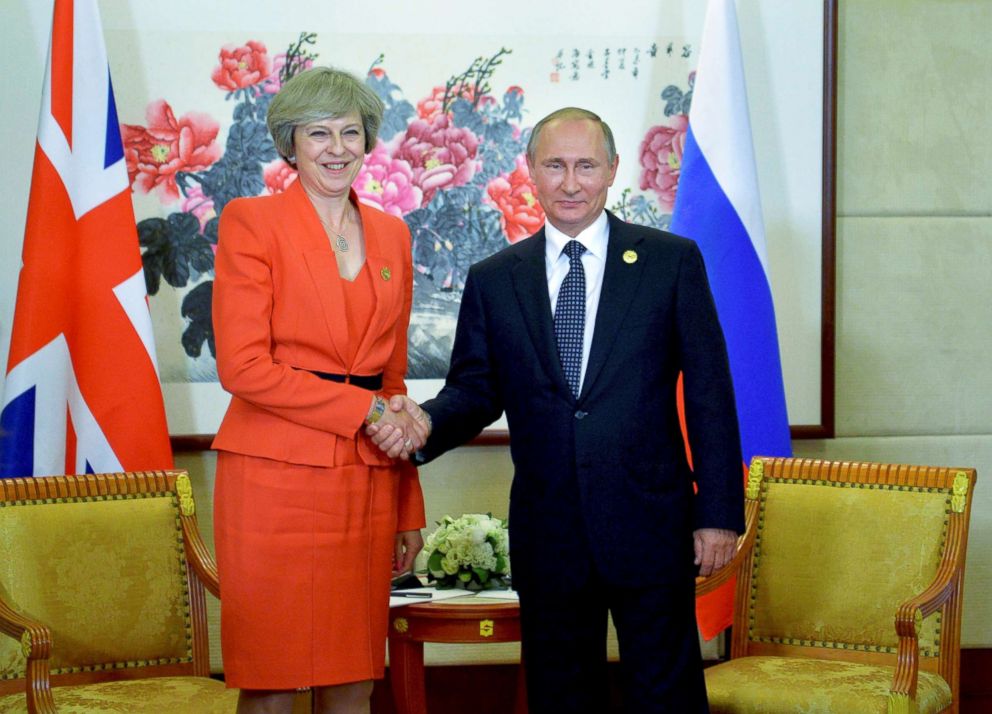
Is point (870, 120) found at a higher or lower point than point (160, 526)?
higher

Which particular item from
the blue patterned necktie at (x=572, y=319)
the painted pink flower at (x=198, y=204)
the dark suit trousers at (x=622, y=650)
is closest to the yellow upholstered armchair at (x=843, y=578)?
the dark suit trousers at (x=622, y=650)

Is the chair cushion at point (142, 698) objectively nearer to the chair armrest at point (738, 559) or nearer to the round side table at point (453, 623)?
the round side table at point (453, 623)

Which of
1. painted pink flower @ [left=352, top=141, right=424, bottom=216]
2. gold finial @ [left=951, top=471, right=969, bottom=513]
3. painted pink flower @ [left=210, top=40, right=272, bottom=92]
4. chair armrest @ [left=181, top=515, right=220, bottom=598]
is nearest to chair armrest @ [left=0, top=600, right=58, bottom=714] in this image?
chair armrest @ [left=181, top=515, right=220, bottom=598]

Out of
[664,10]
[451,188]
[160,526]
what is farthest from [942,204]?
[160,526]

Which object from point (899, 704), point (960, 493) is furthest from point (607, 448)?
point (960, 493)

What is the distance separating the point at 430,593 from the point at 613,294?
1088 mm

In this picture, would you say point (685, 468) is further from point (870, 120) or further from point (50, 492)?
point (870, 120)

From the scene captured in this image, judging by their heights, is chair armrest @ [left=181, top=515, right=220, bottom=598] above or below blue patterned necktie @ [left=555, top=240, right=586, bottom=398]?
below

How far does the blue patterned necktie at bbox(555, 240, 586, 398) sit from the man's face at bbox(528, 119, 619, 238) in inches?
3.3

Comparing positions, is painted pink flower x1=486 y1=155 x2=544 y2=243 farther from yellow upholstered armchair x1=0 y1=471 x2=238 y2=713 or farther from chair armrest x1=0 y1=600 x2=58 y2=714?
chair armrest x1=0 y1=600 x2=58 y2=714

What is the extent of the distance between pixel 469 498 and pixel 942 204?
1848mm

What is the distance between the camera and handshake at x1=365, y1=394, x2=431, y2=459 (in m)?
2.47

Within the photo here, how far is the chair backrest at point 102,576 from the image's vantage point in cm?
299

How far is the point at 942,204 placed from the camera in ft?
12.9
